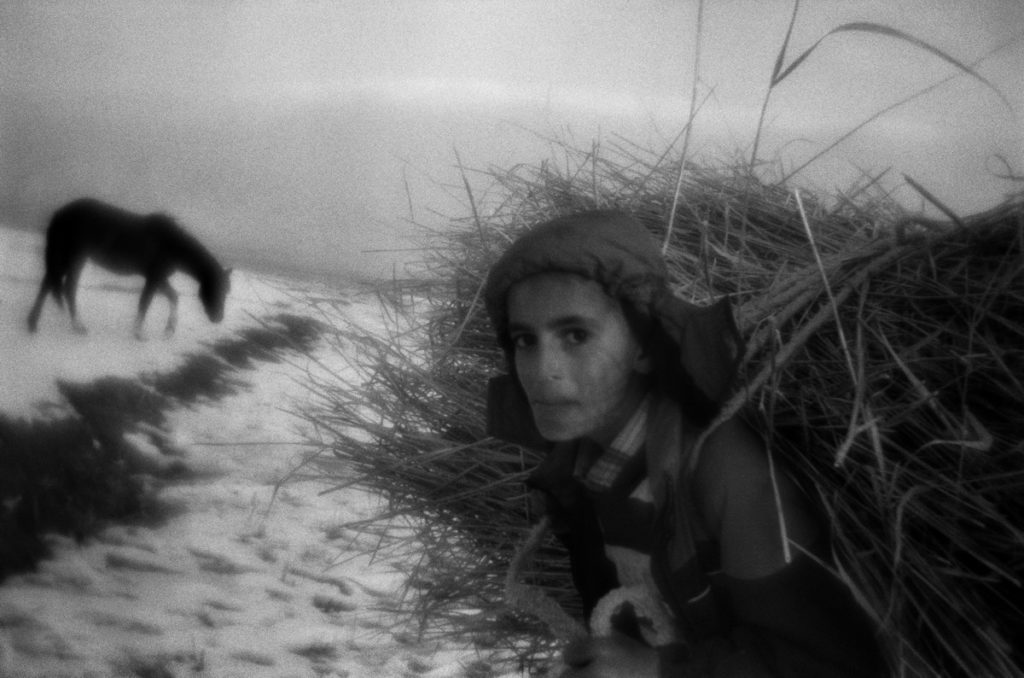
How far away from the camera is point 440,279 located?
982mm

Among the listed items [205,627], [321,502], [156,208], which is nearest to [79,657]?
[205,627]

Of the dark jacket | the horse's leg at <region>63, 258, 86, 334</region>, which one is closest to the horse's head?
the horse's leg at <region>63, 258, 86, 334</region>

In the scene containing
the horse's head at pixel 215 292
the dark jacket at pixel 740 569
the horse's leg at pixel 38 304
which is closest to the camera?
the dark jacket at pixel 740 569

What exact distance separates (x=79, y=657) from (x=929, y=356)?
0.77 m

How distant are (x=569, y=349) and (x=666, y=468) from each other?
0.32ft

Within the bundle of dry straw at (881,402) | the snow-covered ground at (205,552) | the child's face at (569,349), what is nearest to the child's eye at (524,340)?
the child's face at (569,349)

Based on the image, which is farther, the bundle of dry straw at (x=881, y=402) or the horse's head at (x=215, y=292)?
the horse's head at (x=215, y=292)

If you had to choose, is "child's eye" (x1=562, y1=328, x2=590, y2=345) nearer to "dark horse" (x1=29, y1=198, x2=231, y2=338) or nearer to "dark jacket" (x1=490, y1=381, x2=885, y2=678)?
"dark jacket" (x1=490, y1=381, x2=885, y2=678)

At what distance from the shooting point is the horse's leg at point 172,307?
0.69 m

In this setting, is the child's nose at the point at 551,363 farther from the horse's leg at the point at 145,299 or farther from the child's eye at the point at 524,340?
the horse's leg at the point at 145,299

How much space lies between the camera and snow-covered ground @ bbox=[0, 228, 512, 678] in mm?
630

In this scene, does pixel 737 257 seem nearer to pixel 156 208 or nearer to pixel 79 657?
pixel 156 208

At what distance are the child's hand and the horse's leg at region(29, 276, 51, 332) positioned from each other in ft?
1.79

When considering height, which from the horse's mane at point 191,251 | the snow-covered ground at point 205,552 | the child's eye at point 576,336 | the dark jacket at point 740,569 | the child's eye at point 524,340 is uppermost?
the child's eye at point 576,336
